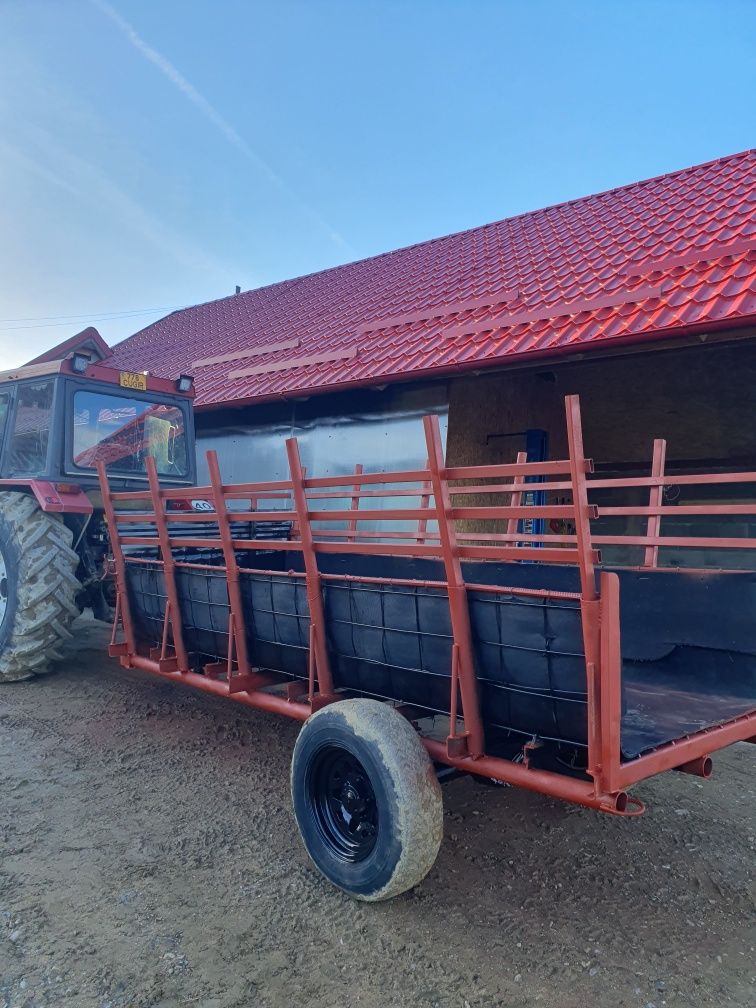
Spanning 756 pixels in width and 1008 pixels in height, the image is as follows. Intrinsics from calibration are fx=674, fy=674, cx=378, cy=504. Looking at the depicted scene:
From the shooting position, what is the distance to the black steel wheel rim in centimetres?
255

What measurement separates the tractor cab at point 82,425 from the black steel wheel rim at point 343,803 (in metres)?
3.08

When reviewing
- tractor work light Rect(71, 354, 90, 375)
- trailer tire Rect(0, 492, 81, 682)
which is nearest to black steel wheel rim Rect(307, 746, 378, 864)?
trailer tire Rect(0, 492, 81, 682)

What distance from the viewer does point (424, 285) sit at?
9.19 meters

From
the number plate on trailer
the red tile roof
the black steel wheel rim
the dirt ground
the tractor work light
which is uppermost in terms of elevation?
the red tile roof

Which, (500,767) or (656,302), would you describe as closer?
(500,767)

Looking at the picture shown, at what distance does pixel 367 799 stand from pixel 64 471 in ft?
12.6

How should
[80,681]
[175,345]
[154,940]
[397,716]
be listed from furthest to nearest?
1. [175,345]
2. [80,681]
3. [397,716]
4. [154,940]

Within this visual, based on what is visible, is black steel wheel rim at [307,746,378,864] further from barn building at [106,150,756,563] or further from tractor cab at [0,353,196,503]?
barn building at [106,150,756,563]

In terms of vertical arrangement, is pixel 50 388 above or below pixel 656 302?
below

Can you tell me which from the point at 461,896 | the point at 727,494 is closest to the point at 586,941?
the point at 461,896

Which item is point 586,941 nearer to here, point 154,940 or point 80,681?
point 154,940

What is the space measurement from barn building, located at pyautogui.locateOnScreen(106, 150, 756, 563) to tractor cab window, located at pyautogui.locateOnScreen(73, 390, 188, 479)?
178cm

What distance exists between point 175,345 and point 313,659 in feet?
37.1

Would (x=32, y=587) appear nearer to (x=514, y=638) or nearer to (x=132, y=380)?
(x=132, y=380)
